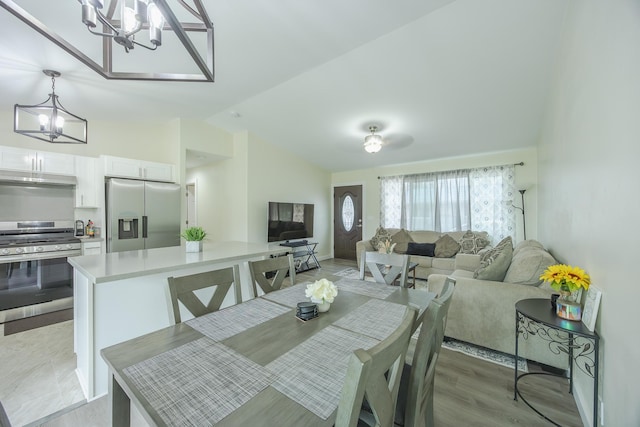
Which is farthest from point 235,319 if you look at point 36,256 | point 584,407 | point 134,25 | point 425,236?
point 425,236

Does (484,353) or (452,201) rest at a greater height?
(452,201)

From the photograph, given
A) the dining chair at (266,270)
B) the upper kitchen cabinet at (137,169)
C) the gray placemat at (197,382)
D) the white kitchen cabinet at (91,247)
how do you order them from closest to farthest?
the gray placemat at (197,382)
the dining chair at (266,270)
the white kitchen cabinet at (91,247)
the upper kitchen cabinet at (137,169)

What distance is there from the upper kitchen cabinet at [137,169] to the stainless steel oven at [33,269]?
1076 millimetres

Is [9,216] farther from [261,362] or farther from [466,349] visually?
[466,349]

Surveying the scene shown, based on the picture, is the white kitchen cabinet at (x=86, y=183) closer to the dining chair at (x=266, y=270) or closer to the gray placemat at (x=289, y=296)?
the dining chair at (x=266, y=270)

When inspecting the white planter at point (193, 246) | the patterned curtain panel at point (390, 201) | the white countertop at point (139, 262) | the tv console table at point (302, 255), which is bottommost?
the tv console table at point (302, 255)

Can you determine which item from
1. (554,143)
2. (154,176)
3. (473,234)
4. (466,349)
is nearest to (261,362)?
(466,349)

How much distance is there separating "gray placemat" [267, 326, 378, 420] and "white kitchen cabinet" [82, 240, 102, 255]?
3985mm

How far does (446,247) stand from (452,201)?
1078mm

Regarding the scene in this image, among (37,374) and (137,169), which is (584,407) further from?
(137,169)

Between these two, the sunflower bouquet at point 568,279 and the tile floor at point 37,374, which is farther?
the tile floor at point 37,374

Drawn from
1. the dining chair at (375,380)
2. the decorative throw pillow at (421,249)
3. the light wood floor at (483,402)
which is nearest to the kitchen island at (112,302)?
the light wood floor at (483,402)

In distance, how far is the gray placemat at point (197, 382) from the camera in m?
0.70

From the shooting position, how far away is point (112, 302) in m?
1.82
